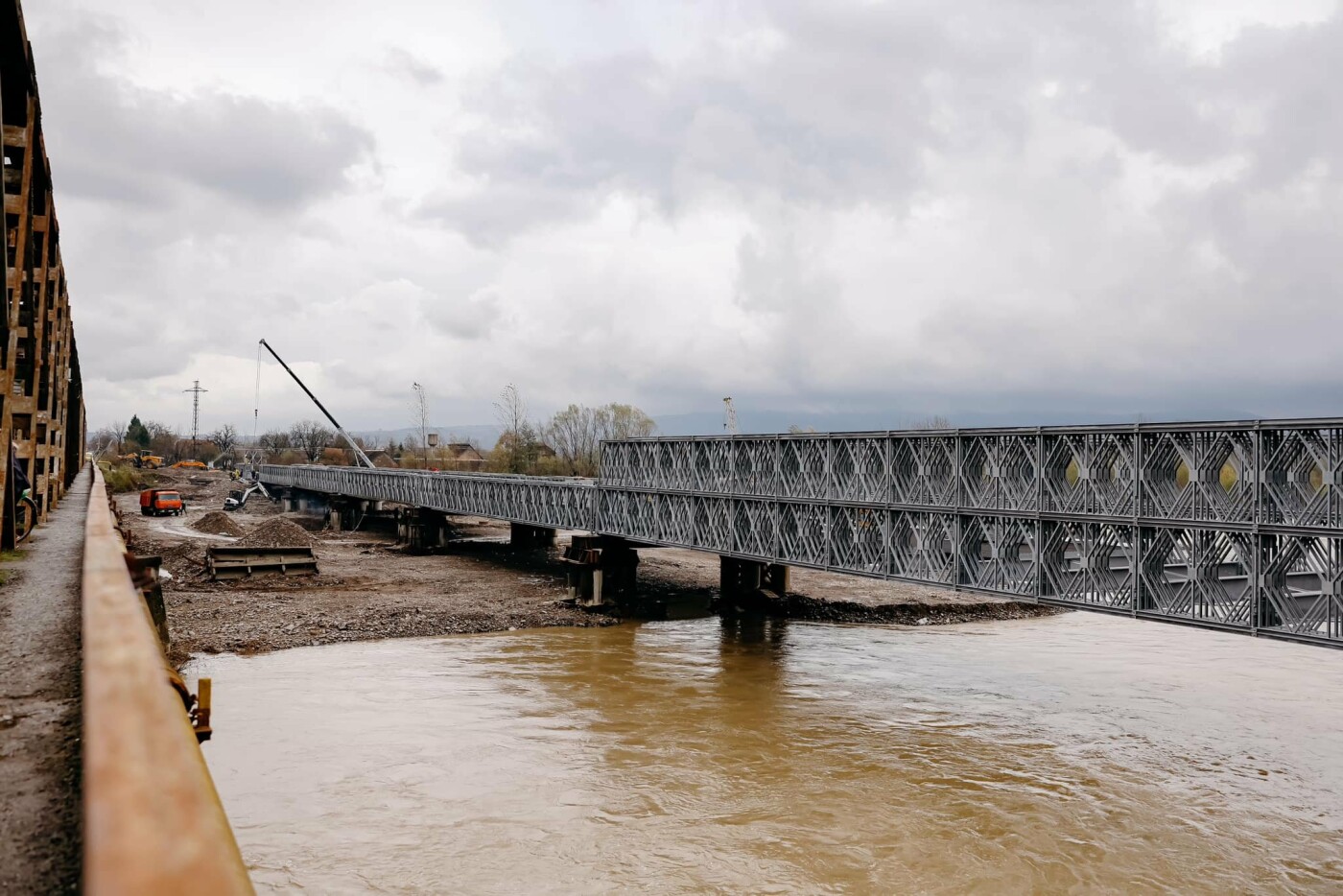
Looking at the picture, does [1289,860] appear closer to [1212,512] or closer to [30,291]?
[1212,512]

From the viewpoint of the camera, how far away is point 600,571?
3531cm

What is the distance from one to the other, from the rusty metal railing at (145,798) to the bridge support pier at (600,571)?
107ft

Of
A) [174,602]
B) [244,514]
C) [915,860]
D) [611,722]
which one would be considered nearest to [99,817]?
[915,860]

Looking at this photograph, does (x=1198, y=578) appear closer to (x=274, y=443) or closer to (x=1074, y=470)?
(x=1074, y=470)

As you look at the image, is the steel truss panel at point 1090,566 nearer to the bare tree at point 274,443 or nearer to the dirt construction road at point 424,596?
the dirt construction road at point 424,596

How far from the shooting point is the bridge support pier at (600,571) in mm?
35156

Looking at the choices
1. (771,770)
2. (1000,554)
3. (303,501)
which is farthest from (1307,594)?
(303,501)

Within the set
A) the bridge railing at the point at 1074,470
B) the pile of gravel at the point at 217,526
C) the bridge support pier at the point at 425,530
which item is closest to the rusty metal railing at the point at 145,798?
the bridge railing at the point at 1074,470

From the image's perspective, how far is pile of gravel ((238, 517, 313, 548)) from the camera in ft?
140

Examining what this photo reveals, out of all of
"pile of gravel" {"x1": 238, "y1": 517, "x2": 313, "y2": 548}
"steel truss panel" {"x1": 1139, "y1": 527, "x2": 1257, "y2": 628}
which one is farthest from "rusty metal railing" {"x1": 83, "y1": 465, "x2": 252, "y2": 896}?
"pile of gravel" {"x1": 238, "y1": 517, "x2": 313, "y2": 548}

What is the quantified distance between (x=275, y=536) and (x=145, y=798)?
4610 cm

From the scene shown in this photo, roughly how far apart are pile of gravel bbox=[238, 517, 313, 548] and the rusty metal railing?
1691 inches

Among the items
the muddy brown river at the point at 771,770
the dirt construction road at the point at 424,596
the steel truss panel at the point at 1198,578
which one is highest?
the steel truss panel at the point at 1198,578

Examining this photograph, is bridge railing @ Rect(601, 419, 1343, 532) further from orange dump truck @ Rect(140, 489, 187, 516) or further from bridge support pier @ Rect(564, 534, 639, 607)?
orange dump truck @ Rect(140, 489, 187, 516)
